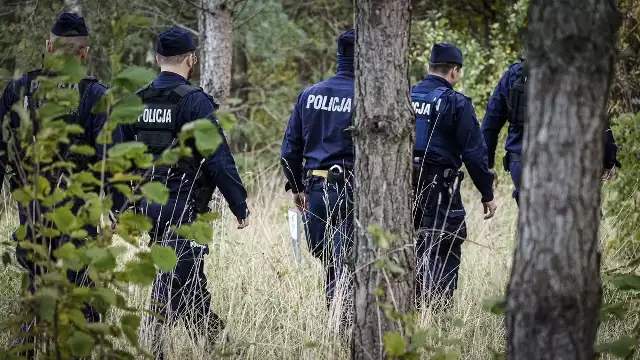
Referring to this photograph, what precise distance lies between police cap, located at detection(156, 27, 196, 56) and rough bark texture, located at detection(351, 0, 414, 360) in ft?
5.11

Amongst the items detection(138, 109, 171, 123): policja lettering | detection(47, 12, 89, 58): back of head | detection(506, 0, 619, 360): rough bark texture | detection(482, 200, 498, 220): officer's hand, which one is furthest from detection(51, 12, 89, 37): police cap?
detection(482, 200, 498, 220): officer's hand

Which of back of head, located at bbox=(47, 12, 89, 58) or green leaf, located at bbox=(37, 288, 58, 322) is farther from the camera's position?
back of head, located at bbox=(47, 12, 89, 58)

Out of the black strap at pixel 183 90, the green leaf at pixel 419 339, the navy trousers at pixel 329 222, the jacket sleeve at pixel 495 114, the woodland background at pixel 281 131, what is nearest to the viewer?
the green leaf at pixel 419 339

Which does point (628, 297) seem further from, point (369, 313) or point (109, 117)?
point (109, 117)

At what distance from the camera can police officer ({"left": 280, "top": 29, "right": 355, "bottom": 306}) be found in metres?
5.61

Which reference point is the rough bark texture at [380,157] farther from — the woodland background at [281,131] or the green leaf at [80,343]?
the green leaf at [80,343]

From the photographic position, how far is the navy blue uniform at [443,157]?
6.05 m

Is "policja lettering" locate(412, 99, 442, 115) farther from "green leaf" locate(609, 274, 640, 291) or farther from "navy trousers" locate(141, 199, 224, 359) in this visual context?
"green leaf" locate(609, 274, 640, 291)

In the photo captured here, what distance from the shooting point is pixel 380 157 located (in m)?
3.85

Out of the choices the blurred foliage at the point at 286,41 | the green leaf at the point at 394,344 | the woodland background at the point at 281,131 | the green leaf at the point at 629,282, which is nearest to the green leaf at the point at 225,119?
the woodland background at the point at 281,131

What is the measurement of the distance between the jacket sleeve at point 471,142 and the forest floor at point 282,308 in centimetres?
66

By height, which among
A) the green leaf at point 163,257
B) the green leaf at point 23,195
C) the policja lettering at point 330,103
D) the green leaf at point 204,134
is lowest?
the green leaf at point 163,257

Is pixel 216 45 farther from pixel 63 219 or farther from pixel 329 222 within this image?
pixel 63 219

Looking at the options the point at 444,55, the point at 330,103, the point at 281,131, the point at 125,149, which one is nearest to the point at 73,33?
the point at 330,103
